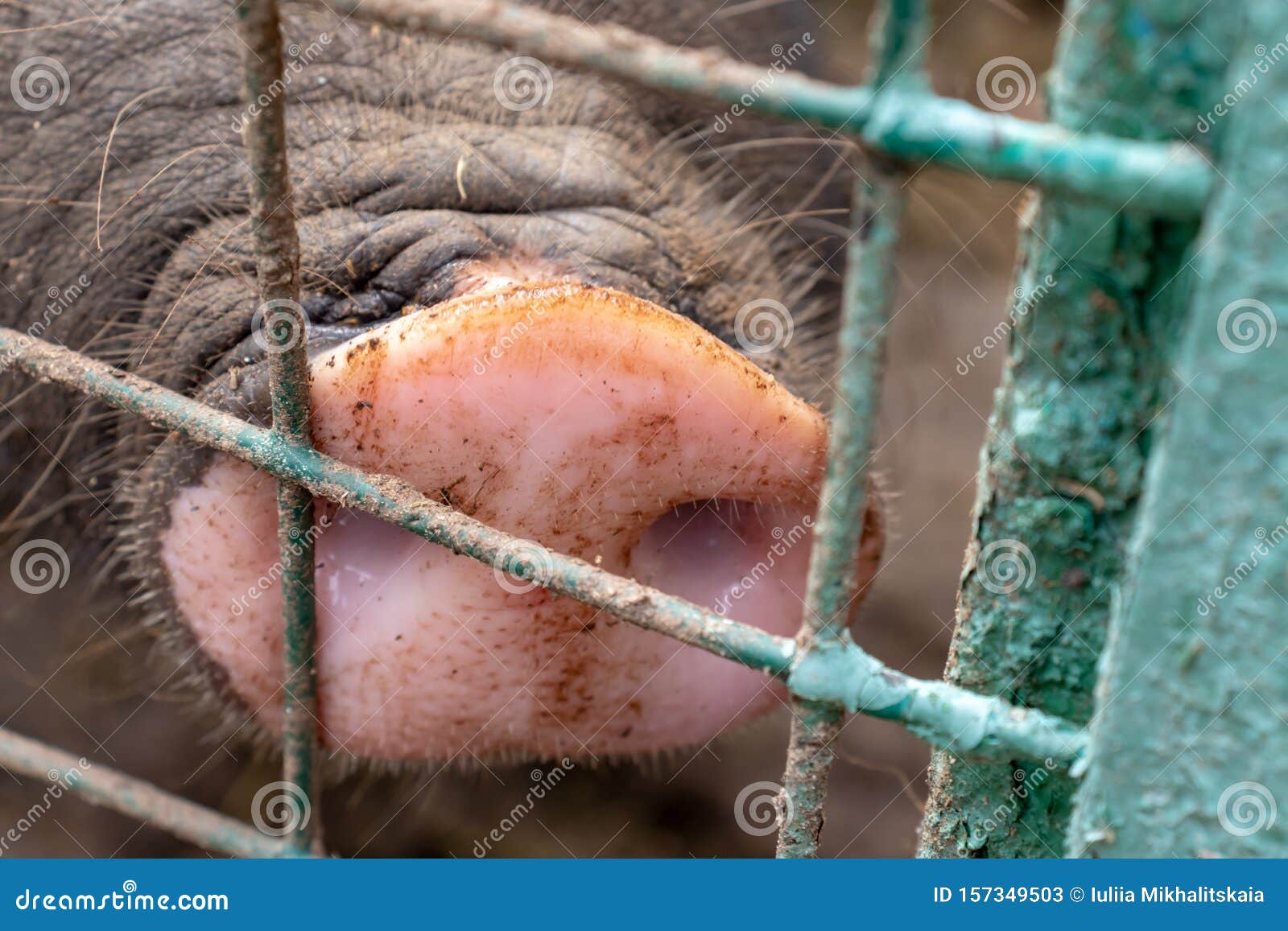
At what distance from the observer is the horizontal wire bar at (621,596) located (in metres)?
0.61

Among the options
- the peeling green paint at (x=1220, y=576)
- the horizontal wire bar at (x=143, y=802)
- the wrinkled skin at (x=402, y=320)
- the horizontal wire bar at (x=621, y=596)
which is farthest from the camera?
the horizontal wire bar at (x=143, y=802)

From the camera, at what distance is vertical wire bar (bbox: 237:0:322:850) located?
2.10 ft

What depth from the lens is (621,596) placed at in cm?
66

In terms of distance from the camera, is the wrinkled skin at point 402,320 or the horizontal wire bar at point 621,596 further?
the wrinkled skin at point 402,320

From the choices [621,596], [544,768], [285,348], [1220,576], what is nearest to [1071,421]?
[1220,576]

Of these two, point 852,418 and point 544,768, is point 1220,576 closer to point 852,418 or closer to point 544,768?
point 852,418

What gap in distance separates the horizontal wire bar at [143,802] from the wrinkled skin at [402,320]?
0.10m

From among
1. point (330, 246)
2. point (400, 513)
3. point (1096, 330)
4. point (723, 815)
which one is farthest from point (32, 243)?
point (723, 815)

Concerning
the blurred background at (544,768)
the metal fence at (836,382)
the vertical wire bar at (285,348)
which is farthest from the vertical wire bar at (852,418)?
the blurred background at (544,768)

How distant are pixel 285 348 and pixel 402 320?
3.1 inches

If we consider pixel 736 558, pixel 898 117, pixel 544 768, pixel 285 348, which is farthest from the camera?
pixel 544 768

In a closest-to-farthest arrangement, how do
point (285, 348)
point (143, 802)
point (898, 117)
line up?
point (898, 117), point (285, 348), point (143, 802)

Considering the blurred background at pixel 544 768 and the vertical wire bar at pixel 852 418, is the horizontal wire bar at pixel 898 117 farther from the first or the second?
the blurred background at pixel 544 768

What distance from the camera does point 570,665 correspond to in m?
0.87
